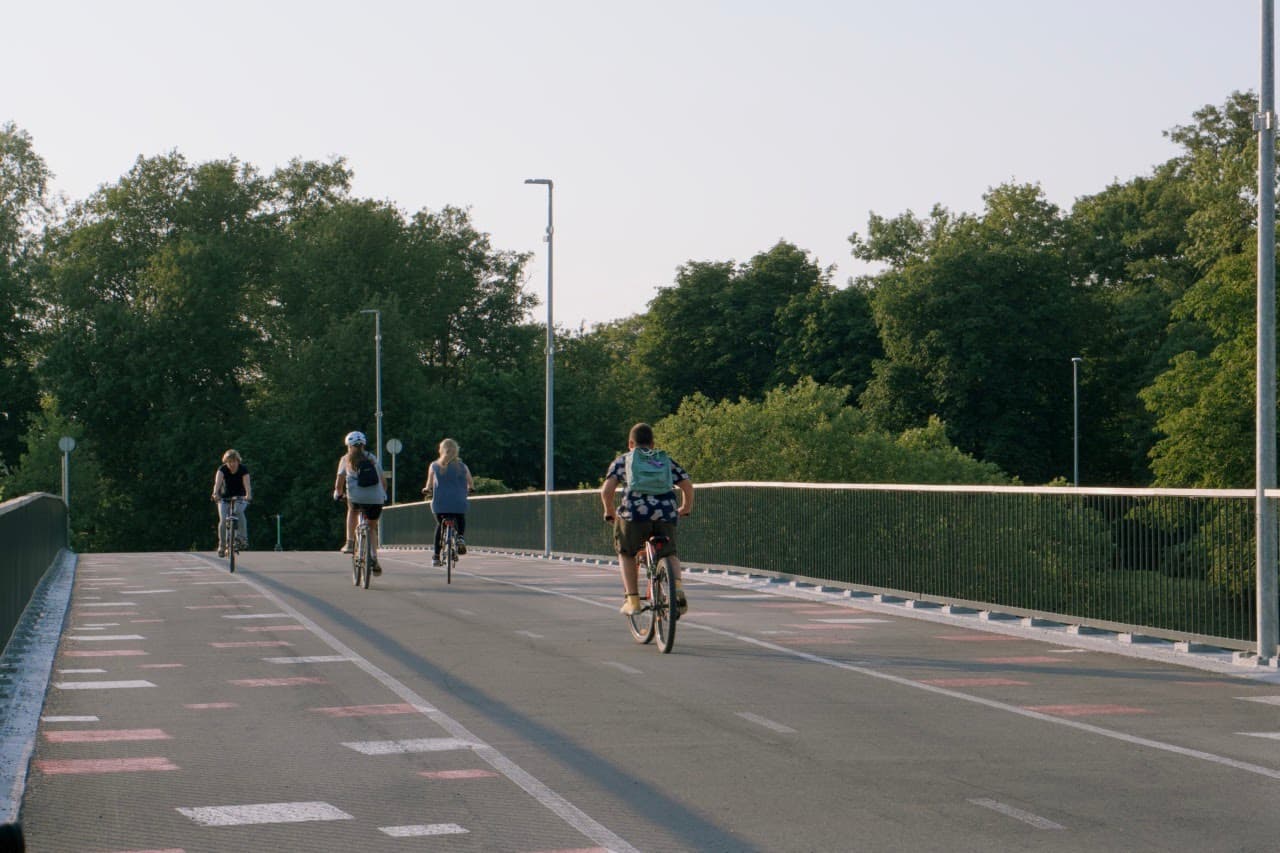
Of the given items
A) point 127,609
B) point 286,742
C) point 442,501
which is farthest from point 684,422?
point 286,742

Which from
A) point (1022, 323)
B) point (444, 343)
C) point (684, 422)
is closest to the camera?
point (684, 422)

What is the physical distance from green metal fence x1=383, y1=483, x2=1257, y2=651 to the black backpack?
16.0 ft

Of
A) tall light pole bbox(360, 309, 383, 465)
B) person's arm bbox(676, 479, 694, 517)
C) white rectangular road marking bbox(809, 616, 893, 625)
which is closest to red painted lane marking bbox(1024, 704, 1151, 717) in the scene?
person's arm bbox(676, 479, 694, 517)

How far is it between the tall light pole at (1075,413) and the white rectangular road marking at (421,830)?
6228cm

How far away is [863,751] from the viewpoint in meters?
8.30

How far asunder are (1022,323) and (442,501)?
170 ft

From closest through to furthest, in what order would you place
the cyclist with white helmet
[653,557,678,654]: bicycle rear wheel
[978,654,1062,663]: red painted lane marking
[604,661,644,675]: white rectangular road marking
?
[604,661,644,675]: white rectangular road marking
[978,654,1062,663]: red painted lane marking
[653,557,678,654]: bicycle rear wheel
the cyclist with white helmet

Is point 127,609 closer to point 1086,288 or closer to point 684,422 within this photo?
point 684,422

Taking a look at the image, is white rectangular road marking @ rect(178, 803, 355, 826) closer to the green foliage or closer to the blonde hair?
the blonde hair

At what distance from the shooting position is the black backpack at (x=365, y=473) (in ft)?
68.3

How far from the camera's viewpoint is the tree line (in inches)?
2749

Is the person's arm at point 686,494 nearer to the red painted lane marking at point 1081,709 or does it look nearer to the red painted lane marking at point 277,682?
the red painted lane marking at point 277,682

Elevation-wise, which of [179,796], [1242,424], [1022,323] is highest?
[1022,323]

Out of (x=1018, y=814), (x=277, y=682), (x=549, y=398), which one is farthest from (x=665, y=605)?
(x=549, y=398)
